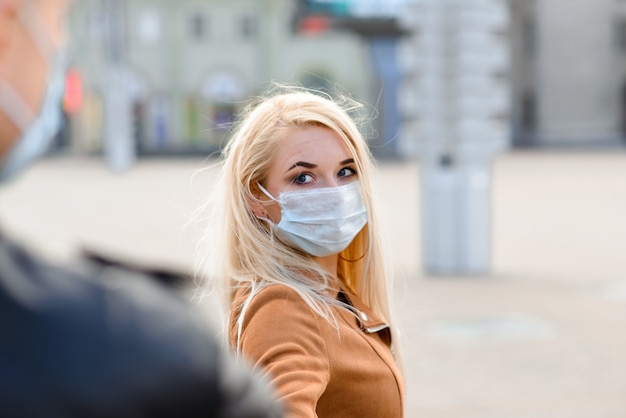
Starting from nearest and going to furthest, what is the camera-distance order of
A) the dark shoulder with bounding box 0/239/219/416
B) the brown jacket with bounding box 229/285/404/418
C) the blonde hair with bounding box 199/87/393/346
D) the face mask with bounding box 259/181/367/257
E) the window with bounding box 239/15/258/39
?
1. the dark shoulder with bounding box 0/239/219/416
2. the brown jacket with bounding box 229/285/404/418
3. the blonde hair with bounding box 199/87/393/346
4. the face mask with bounding box 259/181/367/257
5. the window with bounding box 239/15/258/39

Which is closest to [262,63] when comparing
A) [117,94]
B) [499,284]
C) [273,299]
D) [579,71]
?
[579,71]

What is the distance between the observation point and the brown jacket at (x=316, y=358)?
178 centimetres

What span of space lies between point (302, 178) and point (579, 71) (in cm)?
5292

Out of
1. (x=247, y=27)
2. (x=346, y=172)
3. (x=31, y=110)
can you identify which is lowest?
(x=247, y=27)

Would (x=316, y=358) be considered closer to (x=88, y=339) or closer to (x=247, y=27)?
(x=88, y=339)

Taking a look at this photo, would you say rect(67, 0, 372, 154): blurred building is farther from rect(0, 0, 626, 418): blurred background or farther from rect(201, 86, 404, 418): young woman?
rect(201, 86, 404, 418): young woman

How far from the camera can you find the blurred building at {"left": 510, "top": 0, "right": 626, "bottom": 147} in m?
52.8

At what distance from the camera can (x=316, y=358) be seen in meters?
1.88

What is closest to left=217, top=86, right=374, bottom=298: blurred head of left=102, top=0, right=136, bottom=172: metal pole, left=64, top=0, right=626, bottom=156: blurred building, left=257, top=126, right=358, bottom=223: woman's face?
left=257, top=126, right=358, bottom=223: woman's face

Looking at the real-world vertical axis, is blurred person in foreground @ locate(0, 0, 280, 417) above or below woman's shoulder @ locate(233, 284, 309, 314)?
above

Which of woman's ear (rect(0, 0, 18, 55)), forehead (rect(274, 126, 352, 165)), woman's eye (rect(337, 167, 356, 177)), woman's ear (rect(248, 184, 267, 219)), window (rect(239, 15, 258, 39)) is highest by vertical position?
woman's ear (rect(0, 0, 18, 55))

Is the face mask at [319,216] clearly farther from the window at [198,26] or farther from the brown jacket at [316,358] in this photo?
the window at [198,26]

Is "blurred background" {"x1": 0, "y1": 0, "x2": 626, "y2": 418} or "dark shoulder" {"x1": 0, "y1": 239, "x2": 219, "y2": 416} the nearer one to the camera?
"dark shoulder" {"x1": 0, "y1": 239, "x2": 219, "y2": 416}

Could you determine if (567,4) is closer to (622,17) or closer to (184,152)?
(622,17)
